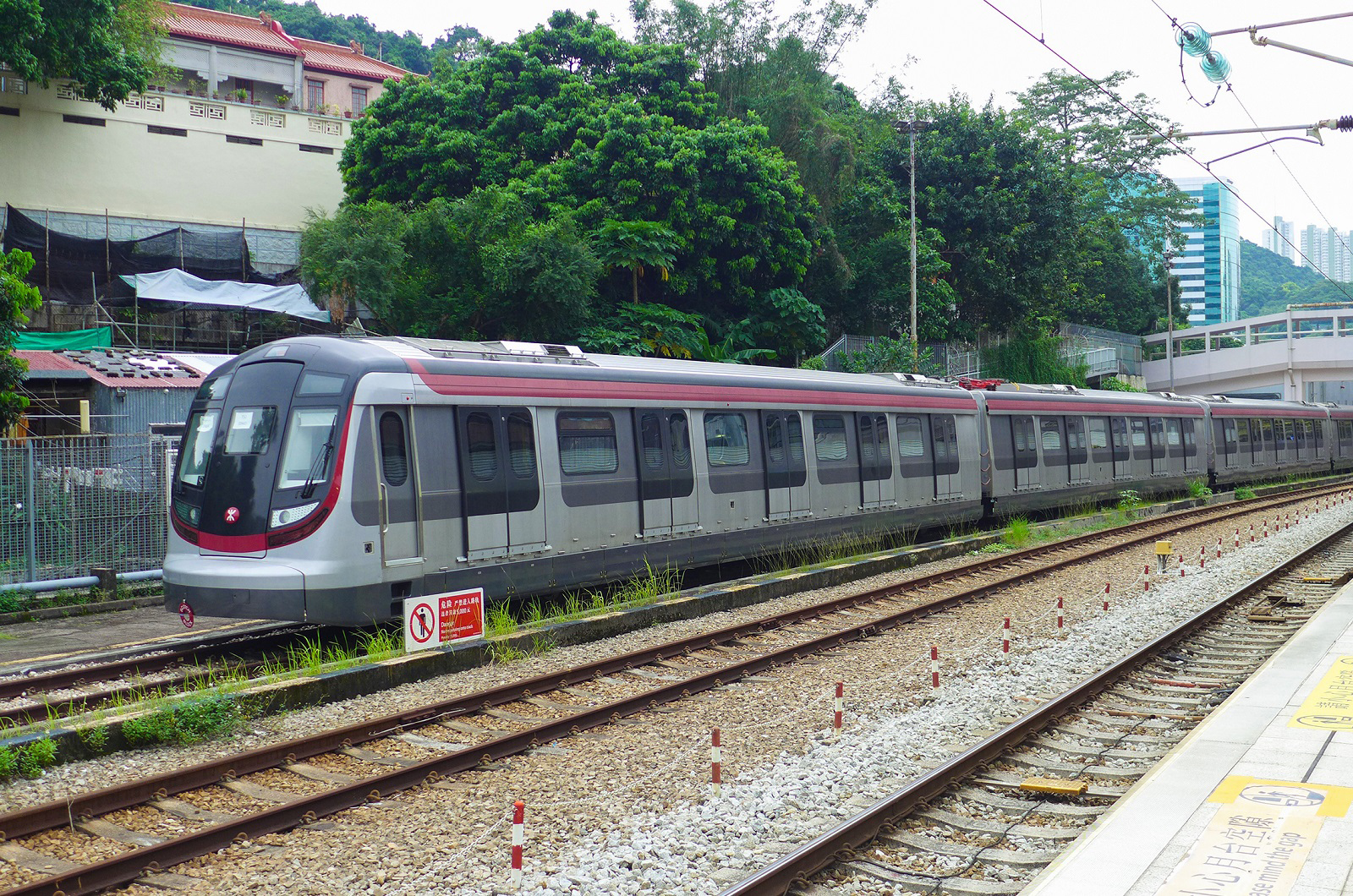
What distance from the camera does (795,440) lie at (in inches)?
637

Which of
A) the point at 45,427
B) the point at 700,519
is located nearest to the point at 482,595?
the point at 700,519

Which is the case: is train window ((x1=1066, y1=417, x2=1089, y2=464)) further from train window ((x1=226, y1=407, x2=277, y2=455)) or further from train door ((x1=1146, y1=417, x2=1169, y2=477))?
train window ((x1=226, y1=407, x2=277, y2=455))

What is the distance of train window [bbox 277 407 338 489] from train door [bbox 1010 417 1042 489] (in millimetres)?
16156

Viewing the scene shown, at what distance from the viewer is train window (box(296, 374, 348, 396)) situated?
10.3 metres

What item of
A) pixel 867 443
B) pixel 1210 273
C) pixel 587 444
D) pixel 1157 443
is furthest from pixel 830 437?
pixel 1210 273

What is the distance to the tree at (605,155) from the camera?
31.8 meters

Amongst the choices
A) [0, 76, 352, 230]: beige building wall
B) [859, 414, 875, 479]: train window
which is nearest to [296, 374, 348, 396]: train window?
[859, 414, 875, 479]: train window

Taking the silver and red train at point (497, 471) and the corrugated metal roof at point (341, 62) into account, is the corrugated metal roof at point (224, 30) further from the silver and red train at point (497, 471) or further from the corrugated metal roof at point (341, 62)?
the silver and red train at point (497, 471)

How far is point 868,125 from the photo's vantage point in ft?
152

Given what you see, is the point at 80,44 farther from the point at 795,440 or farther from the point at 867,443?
the point at 867,443

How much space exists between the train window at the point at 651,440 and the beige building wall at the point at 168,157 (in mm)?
25483

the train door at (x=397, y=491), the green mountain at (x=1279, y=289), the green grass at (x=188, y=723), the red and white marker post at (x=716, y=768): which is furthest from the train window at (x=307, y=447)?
the green mountain at (x=1279, y=289)

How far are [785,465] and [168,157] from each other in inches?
1043

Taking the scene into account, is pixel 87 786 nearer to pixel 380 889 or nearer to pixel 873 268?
pixel 380 889
